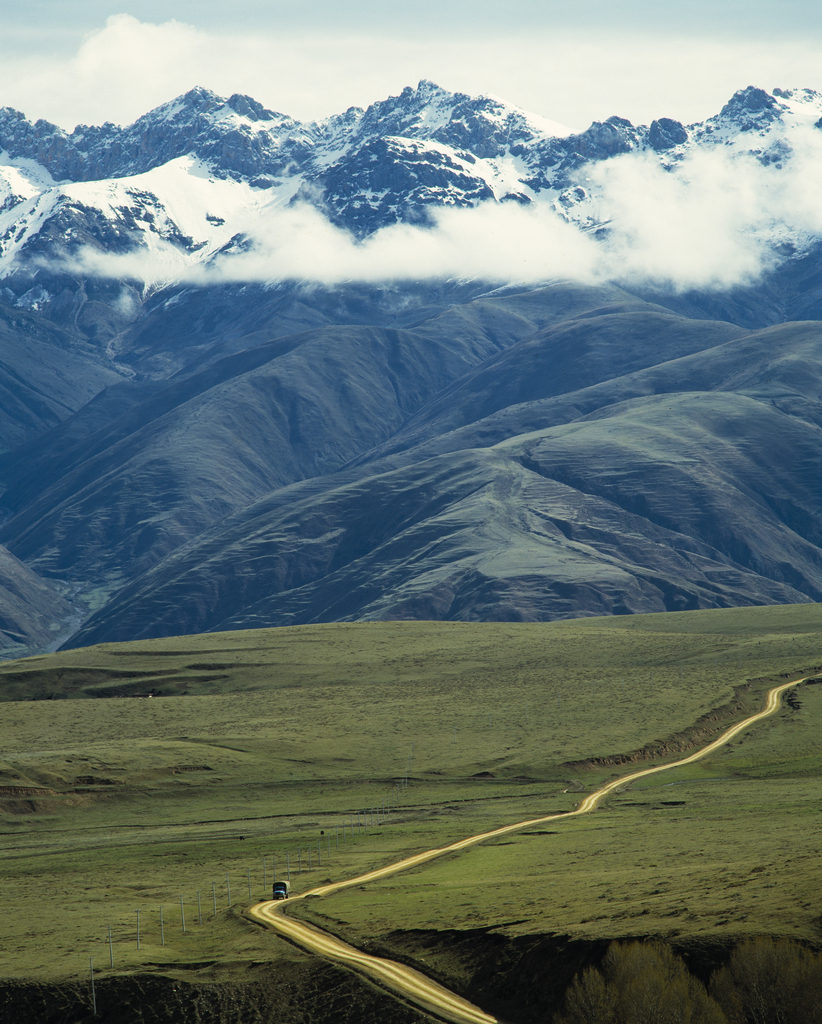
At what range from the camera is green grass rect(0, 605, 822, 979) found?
53125 mm

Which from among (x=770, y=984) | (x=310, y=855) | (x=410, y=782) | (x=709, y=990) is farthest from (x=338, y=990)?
(x=410, y=782)

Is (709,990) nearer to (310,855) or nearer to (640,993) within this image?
(640,993)

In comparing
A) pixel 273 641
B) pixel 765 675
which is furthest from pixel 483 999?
pixel 273 641

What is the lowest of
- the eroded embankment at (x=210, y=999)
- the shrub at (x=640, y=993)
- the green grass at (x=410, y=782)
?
the green grass at (x=410, y=782)

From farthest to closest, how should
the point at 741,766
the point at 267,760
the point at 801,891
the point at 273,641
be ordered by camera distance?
the point at 273,641 < the point at 267,760 < the point at 741,766 < the point at 801,891

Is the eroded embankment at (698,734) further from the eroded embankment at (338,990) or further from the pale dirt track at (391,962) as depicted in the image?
the eroded embankment at (338,990)

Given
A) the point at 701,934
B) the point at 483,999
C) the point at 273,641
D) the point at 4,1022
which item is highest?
the point at 701,934

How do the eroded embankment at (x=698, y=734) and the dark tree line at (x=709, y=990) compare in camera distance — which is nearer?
the dark tree line at (x=709, y=990)

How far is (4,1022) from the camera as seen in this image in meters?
47.7

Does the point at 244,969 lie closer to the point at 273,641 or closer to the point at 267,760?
the point at 267,760

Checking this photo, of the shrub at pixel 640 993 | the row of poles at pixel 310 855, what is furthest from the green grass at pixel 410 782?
the shrub at pixel 640 993

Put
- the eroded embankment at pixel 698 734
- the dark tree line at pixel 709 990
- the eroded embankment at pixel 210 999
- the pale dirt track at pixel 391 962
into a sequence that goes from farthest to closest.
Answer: the eroded embankment at pixel 698 734 → the eroded embankment at pixel 210 999 → the pale dirt track at pixel 391 962 → the dark tree line at pixel 709 990

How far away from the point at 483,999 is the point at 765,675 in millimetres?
102696

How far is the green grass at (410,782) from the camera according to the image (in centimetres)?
5312
